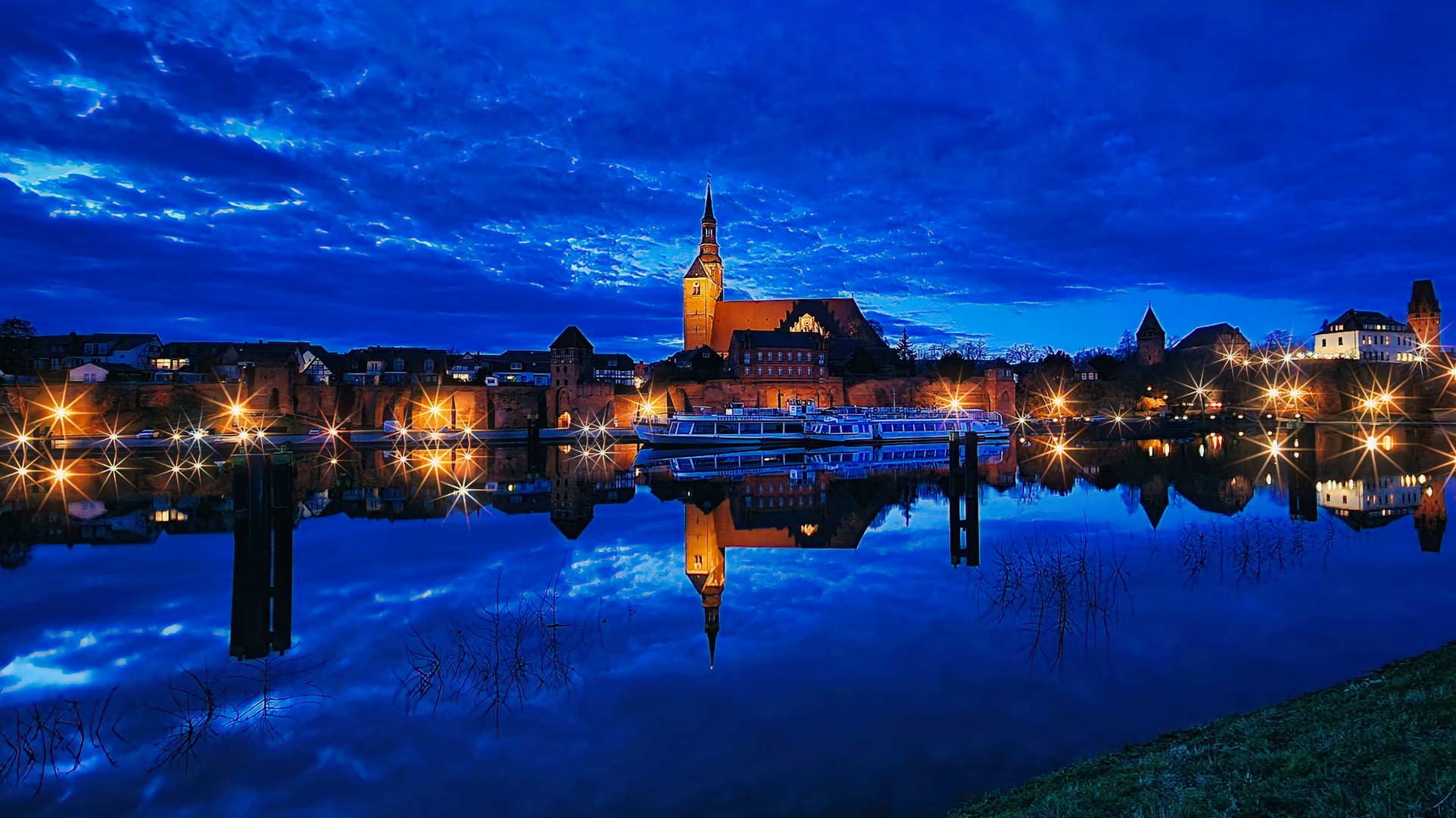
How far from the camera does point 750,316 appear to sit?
301ft

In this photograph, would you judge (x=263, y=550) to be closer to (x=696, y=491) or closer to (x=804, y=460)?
(x=696, y=491)

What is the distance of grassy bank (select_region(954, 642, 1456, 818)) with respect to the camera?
4637 millimetres

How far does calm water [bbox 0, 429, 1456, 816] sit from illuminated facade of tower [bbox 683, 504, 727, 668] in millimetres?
107

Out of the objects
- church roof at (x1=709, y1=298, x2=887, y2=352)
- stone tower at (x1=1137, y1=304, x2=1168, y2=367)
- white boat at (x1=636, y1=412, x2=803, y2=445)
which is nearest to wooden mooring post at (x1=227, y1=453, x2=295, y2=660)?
white boat at (x1=636, y1=412, x2=803, y2=445)

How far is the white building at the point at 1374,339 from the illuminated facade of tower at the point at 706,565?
9380cm

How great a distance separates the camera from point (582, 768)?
25.0 ft

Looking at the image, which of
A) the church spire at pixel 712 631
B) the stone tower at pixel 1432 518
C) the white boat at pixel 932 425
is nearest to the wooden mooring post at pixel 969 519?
the church spire at pixel 712 631

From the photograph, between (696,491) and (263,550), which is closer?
(263,550)

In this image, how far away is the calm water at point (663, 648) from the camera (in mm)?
7453

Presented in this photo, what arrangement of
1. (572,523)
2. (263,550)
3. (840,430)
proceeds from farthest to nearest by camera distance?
(840,430) < (572,523) < (263,550)

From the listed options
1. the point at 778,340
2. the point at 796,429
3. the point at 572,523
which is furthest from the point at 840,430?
the point at 572,523

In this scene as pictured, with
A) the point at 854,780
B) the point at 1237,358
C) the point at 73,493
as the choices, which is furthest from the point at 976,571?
the point at 1237,358

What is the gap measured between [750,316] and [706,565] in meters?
76.3

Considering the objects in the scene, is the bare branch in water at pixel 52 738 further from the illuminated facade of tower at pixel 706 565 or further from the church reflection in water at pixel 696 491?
the illuminated facade of tower at pixel 706 565
